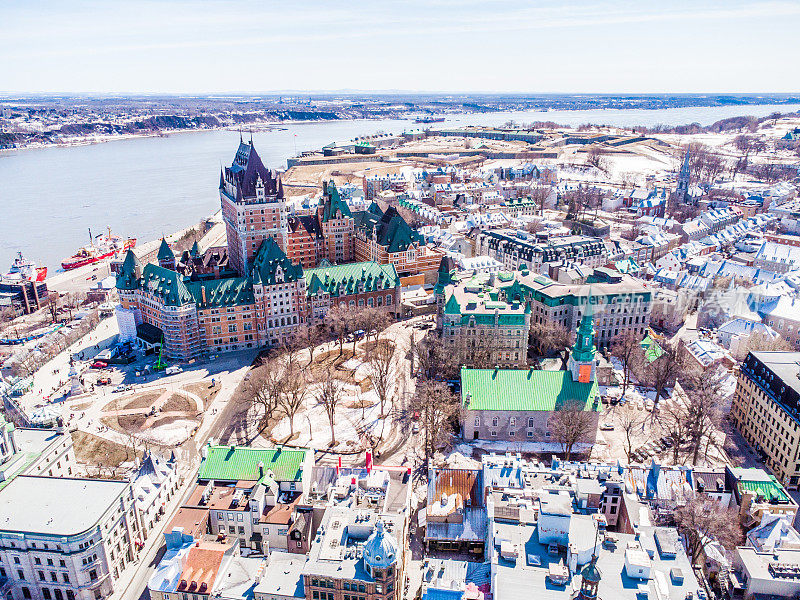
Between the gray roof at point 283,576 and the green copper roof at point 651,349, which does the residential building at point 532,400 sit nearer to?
the green copper roof at point 651,349

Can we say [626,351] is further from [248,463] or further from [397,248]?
[248,463]

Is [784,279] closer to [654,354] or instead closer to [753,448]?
[654,354]

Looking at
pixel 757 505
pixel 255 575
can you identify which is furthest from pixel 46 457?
pixel 757 505

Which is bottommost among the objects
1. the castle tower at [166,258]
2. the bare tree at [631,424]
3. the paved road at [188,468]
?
the paved road at [188,468]

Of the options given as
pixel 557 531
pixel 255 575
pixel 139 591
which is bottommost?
pixel 139 591

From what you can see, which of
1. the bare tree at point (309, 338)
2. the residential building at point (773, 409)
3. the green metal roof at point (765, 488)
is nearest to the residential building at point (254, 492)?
the bare tree at point (309, 338)

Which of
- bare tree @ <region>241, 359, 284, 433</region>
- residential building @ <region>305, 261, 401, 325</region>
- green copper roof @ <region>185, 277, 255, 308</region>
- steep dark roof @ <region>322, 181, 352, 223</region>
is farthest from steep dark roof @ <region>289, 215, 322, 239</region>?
bare tree @ <region>241, 359, 284, 433</region>

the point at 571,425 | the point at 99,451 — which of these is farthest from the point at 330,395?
the point at 571,425
